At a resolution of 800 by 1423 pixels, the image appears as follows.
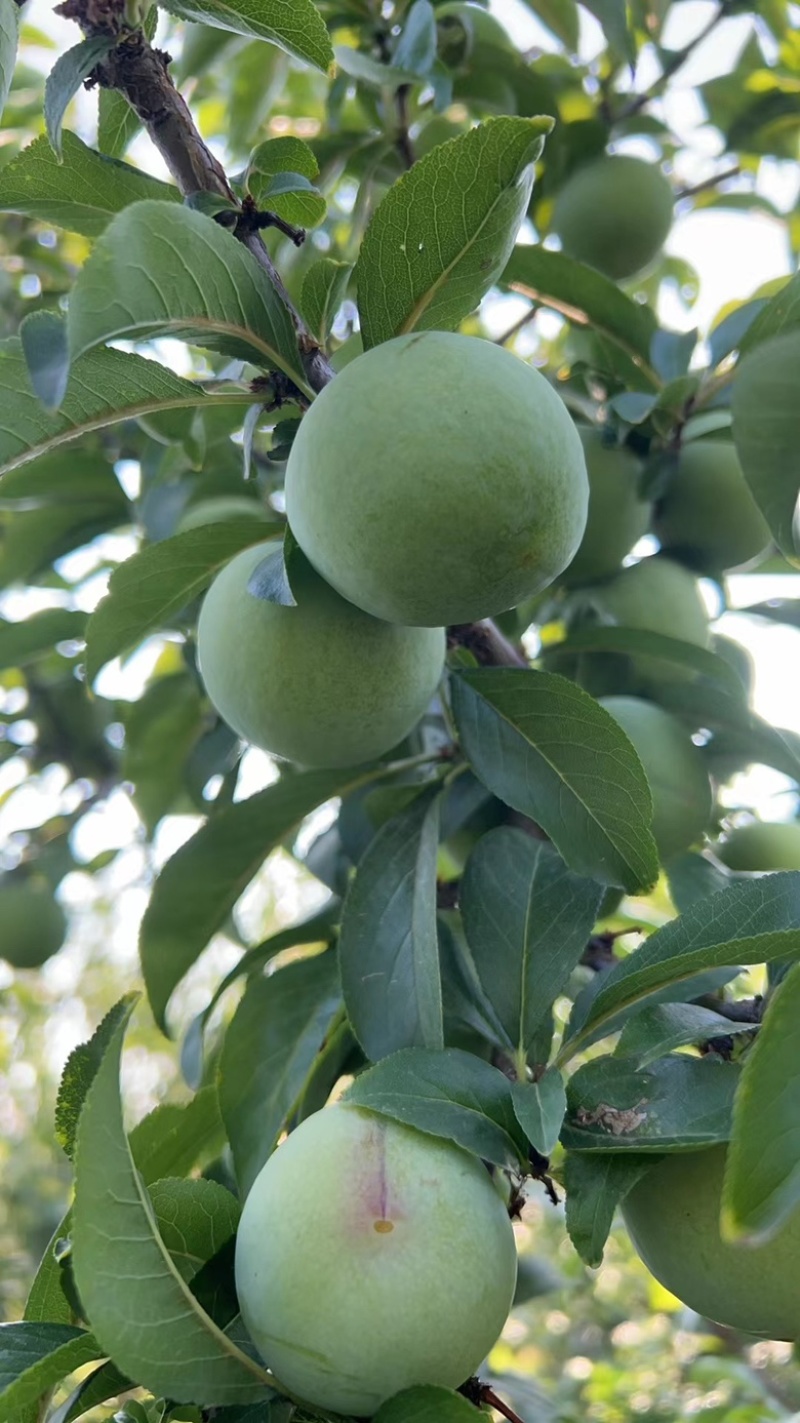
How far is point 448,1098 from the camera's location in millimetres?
853

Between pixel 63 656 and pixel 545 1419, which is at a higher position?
pixel 63 656

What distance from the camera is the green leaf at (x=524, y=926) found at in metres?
1.04

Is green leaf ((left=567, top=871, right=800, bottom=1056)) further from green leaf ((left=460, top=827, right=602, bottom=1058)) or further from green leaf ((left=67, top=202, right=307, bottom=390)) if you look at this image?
green leaf ((left=67, top=202, right=307, bottom=390))

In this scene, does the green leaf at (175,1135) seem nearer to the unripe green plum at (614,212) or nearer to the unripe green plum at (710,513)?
the unripe green plum at (710,513)

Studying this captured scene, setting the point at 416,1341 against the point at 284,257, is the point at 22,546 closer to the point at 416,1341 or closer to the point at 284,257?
the point at 284,257

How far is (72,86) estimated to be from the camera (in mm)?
946

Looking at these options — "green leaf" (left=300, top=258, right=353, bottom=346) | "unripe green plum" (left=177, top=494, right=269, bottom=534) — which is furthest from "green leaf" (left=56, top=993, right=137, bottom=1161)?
"unripe green plum" (left=177, top=494, right=269, bottom=534)

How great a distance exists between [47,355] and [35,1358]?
0.70m

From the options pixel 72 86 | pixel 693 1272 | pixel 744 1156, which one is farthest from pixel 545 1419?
pixel 72 86

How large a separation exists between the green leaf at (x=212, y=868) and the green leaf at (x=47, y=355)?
2.27ft

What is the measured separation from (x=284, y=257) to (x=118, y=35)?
0.83 meters

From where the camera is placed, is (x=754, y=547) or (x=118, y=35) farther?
(x=754, y=547)

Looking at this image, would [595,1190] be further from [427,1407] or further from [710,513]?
[710,513]

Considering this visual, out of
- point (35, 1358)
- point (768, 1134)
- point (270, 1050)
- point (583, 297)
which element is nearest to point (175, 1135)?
point (270, 1050)
